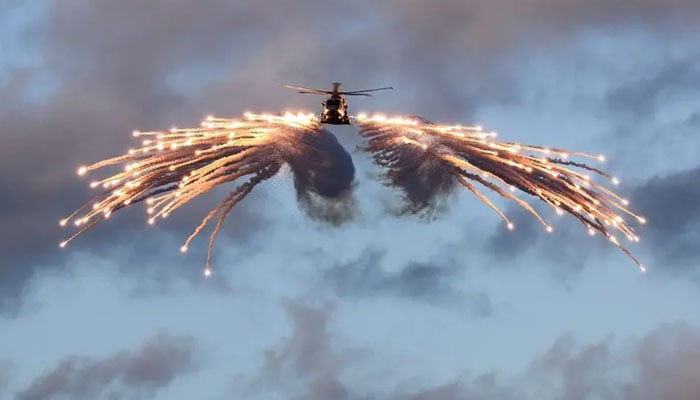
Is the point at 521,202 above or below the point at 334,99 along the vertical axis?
below

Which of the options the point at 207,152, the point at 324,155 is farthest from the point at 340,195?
the point at 207,152

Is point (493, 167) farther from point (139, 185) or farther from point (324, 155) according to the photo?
point (139, 185)

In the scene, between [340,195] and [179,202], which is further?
[340,195]

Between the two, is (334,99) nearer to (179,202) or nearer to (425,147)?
(425,147)

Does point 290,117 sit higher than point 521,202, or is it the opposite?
point 290,117

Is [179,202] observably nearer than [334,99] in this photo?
Yes

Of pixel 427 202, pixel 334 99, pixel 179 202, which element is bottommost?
pixel 179 202

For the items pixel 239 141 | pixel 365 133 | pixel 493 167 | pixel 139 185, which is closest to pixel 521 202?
pixel 493 167
